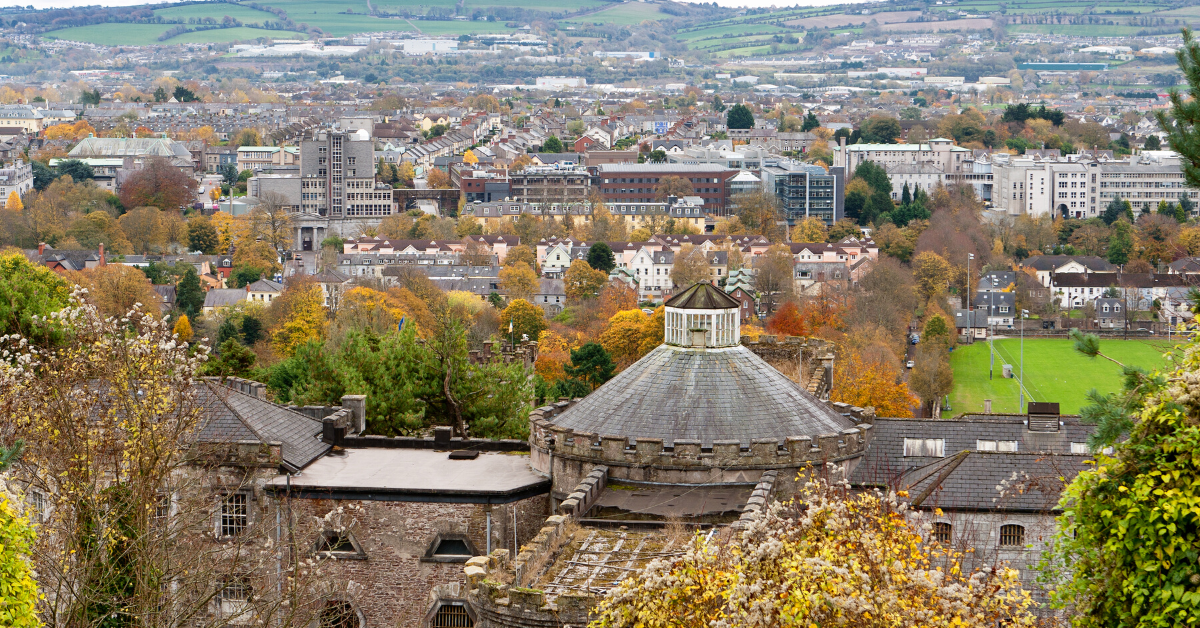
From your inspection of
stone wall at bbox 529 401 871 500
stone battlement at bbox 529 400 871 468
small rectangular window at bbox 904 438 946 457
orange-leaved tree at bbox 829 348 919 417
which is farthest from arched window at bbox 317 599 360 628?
orange-leaved tree at bbox 829 348 919 417

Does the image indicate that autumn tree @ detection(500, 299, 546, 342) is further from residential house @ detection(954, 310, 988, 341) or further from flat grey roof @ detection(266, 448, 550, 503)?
flat grey roof @ detection(266, 448, 550, 503)

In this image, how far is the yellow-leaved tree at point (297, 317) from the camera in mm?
96188

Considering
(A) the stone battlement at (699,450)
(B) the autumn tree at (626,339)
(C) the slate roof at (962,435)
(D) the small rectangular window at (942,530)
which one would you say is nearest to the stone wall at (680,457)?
(A) the stone battlement at (699,450)

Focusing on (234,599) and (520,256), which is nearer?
(234,599)

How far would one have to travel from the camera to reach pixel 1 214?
163500 millimetres

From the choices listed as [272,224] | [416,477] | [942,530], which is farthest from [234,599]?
[272,224]

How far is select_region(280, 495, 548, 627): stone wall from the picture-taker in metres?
27.9

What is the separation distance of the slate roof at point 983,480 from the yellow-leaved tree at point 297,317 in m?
59.8

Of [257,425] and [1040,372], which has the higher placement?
[257,425]

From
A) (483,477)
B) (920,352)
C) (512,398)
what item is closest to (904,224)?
(920,352)

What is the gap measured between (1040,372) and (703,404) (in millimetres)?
83864

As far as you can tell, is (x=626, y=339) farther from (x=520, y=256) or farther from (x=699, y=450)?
(x=520, y=256)

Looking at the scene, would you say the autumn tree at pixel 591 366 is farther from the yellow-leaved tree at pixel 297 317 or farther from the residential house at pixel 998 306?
the residential house at pixel 998 306

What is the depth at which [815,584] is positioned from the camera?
585 inches
